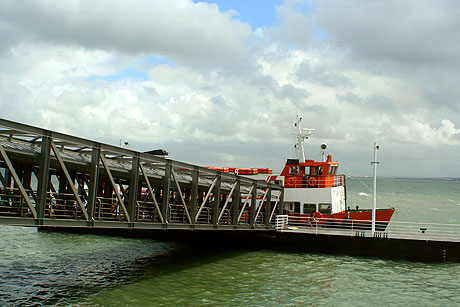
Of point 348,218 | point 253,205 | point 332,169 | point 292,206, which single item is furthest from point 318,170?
point 253,205

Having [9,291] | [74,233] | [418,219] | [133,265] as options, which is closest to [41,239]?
[74,233]

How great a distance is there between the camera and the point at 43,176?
1347 cm

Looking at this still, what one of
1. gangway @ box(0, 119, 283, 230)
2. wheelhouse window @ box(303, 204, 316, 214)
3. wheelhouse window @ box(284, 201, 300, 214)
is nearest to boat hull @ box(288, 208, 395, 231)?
wheelhouse window @ box(303, 204, 316, 214)

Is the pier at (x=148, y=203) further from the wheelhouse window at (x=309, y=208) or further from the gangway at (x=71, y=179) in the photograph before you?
the wheelhouse window at (x=309, y=208)

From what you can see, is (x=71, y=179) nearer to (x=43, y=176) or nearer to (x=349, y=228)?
(x=43, y=176)

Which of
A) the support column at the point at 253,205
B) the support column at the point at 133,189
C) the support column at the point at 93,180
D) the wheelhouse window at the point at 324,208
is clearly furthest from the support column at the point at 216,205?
the wheelhouse window at the point at 324,208

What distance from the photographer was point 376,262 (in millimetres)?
24109

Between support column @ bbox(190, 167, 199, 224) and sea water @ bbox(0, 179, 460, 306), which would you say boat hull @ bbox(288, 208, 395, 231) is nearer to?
sea water @ bbox(0, 179, 460, 306)

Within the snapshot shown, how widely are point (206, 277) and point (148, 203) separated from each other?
4.73 meters

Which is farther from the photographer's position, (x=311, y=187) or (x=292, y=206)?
(x=292, y=206)

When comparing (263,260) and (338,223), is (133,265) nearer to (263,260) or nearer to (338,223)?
(263,260)

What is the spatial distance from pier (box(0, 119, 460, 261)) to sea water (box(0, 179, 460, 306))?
4.46 feet

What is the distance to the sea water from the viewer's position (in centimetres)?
1619

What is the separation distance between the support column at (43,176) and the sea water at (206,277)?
159 inches
